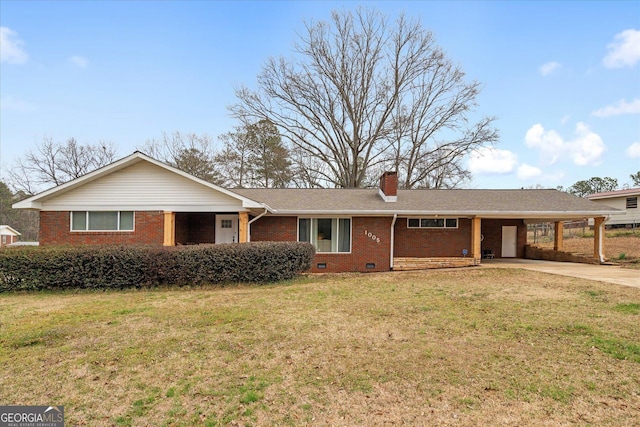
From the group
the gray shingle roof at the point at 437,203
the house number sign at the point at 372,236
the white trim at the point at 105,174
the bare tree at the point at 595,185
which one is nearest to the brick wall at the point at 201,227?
the gray shingle roof at the point at 437,203

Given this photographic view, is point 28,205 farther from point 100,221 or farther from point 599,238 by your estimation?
point 599,238

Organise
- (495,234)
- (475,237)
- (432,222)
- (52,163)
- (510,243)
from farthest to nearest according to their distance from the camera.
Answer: (52,163) → (510,243) → (495,234) → (432,222) → (475,237)

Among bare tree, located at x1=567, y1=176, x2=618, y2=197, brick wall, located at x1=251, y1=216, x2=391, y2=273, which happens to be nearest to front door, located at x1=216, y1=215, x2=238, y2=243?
brick wall, located at x1=251, y1=216, x2=391, y2=273

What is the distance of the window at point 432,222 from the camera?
14.7 meters

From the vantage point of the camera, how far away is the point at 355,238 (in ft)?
45.0

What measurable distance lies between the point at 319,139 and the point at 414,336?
937 inches

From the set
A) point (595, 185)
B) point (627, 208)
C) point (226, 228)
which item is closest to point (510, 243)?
point (226, 228)

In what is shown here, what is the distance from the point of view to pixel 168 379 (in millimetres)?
3975

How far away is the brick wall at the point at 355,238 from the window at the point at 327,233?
20 cm

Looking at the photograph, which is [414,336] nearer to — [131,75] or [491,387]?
[491,387]

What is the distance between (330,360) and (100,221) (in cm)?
1150

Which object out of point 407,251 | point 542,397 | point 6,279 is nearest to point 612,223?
point 407,251

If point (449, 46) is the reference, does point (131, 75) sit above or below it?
below

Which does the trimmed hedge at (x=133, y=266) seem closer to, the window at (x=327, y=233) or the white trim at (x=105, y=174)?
the white trim at (x=105, y=174)
